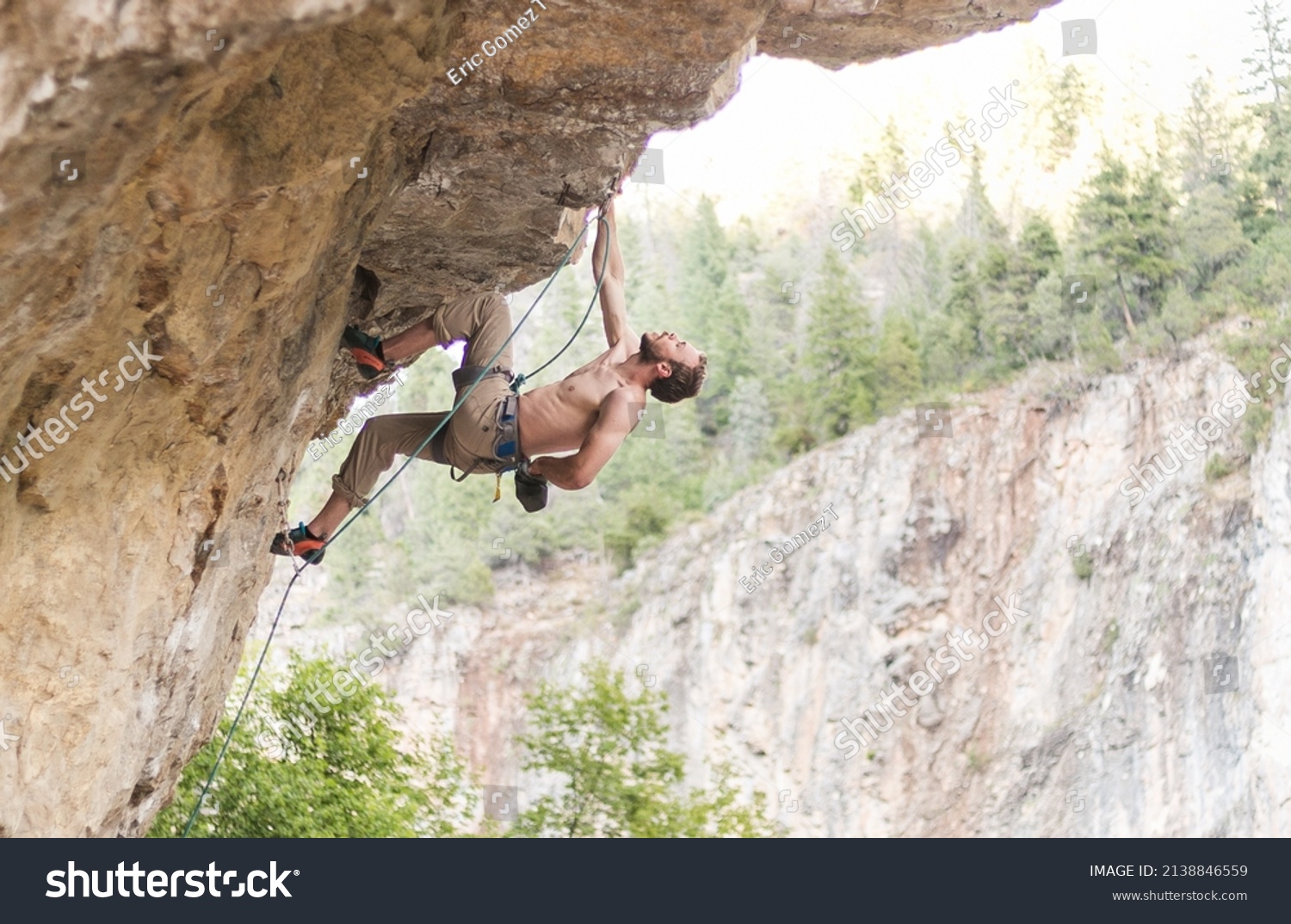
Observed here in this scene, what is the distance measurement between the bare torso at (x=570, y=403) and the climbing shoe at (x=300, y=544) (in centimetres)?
106

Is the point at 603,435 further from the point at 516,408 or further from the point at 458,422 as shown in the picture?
the point at 458,422

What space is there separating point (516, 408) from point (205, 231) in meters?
1.85

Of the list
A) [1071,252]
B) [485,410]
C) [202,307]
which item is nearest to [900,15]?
[485,410]

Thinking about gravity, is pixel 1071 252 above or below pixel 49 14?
above

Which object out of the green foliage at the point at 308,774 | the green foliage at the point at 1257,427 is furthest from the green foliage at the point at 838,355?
the green foliage at the point at 308,774

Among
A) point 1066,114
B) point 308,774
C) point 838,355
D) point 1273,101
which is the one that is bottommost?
point 308,774

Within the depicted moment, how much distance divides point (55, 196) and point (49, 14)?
0.54 meters

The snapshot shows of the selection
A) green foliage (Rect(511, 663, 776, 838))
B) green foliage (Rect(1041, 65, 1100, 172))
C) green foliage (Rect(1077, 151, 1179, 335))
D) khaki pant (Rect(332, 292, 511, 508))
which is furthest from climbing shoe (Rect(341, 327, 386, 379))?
green foliage (Rect(1041, 65, 1100, 172))

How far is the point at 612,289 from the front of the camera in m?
6.06

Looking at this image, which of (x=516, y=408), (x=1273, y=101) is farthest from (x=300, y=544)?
(x=1273, y=101)
